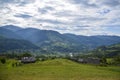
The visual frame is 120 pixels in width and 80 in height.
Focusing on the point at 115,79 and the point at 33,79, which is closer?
the point at 33,79

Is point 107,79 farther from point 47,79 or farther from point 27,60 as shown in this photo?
point 27,60

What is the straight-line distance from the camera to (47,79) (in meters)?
53.6

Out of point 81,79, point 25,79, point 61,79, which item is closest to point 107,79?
point 81,79

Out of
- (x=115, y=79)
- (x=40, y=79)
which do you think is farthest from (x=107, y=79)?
(x=40, y=79)

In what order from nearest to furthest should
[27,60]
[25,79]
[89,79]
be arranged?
[25,79]
[89,79]
[27,60]

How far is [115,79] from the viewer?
56312 mm

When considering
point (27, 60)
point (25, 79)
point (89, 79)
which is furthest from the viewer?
point (27, 60)

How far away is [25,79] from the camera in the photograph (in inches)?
2031

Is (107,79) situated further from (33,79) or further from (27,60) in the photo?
(27,60)

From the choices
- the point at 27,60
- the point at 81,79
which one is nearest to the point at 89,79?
the point at 81,79

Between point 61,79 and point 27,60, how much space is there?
98874mm

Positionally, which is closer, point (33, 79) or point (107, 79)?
point (33, 79)

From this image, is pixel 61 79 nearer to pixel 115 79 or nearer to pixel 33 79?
pixel 33 79

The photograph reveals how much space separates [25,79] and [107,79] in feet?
69.8
